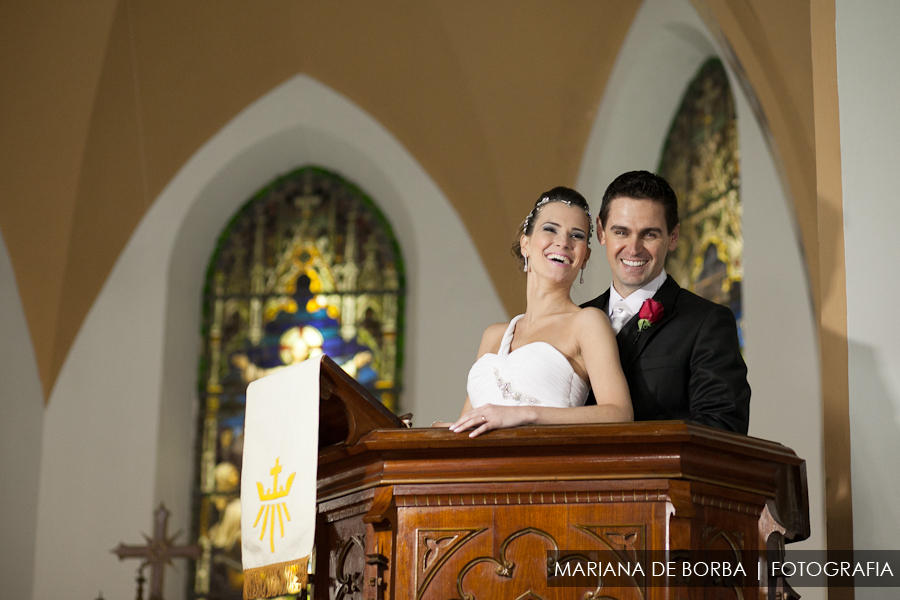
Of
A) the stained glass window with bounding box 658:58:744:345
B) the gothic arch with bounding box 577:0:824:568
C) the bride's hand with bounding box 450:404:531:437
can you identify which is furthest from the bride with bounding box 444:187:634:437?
the stained glass window with bounding box 658:58:744:345

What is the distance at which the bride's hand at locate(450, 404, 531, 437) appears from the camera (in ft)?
8.62

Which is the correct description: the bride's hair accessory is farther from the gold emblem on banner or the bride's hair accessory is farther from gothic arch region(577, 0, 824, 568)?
gothic arch region(577, 0, 824, 568)

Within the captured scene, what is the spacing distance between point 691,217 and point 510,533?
6508 mm

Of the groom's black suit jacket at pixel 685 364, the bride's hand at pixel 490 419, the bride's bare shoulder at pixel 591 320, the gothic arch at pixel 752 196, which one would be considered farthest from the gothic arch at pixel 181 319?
the bride's hand at pixel 490 419

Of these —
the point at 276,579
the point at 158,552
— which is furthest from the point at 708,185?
the point at 276,579

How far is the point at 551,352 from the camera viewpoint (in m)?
3.08

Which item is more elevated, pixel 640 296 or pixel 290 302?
pixel 290 302

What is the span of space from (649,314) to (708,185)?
5.64 m

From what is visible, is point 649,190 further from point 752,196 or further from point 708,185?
point 708,185

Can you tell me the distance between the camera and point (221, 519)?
31.6 feet

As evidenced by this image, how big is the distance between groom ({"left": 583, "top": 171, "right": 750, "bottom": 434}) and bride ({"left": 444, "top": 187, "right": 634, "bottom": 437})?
174 mm

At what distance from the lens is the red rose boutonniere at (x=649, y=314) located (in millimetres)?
3225

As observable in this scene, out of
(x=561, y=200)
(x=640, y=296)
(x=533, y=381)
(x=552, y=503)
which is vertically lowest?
(x=552, y=503)

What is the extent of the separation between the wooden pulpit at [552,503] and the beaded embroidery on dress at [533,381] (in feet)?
1.34
